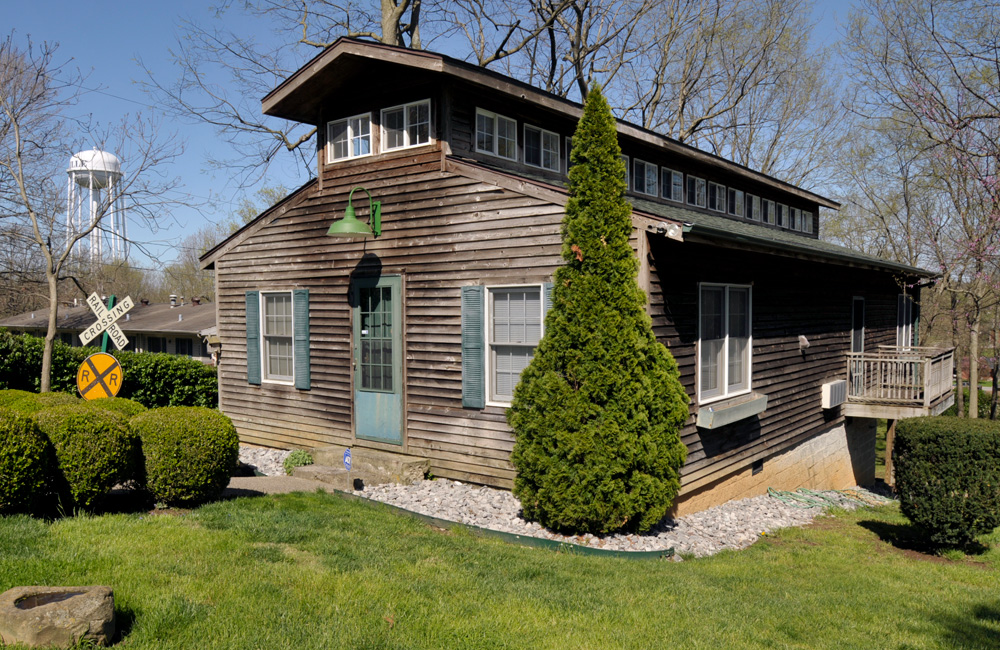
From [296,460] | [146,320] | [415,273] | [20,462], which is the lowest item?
[296,460]

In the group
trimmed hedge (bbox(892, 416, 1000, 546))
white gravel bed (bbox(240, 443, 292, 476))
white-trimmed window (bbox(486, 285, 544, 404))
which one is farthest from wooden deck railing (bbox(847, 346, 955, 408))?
white gravel bed (bbox(240, 443, 292, 476))

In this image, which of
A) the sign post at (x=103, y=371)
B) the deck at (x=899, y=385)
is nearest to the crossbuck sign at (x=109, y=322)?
the sign post at (x=103, y=371)

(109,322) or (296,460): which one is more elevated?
(109,322)

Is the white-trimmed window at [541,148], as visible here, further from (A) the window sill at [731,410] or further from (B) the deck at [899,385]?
(B) the deck at [899,385]

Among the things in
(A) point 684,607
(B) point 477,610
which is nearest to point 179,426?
(B) point 477,610

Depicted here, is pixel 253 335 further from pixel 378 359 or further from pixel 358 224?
pixel 358 224

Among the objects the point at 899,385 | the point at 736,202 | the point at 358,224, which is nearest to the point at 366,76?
the point at 358,224

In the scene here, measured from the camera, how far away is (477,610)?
4.71 meters

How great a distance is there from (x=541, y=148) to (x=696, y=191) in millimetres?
5133

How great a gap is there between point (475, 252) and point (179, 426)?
410cm

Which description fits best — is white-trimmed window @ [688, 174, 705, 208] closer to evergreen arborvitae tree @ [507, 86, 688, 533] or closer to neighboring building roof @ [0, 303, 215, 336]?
evergreen arborvitae tree @ [507, 86, 688, 533]

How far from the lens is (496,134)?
10.1 m

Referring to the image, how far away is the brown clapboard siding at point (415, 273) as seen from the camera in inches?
349

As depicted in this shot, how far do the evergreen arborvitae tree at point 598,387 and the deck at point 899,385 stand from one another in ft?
26.4
